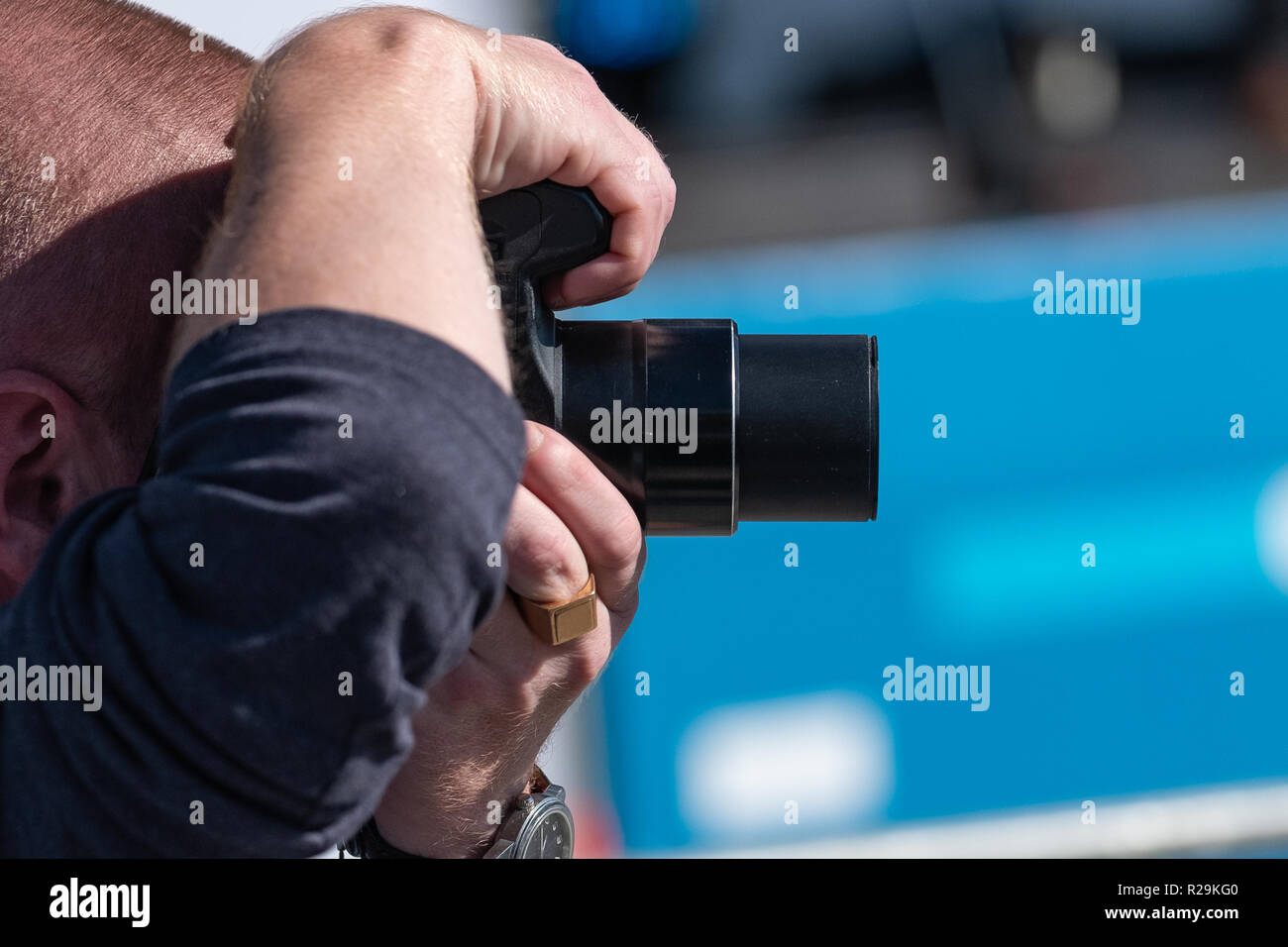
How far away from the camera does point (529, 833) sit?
99 cm

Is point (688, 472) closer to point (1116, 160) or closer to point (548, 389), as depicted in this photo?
point (548, 389)

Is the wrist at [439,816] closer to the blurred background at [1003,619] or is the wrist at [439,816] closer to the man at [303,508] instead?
the man at [303,508]

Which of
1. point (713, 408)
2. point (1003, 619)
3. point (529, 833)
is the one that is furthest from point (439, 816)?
point (1003, 619)

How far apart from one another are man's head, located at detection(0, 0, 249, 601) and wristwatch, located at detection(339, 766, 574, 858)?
1.13 ft

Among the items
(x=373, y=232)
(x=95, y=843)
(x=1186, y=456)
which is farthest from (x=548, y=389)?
(x=1186, y=456)

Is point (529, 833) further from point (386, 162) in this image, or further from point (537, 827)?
point (386, 162)

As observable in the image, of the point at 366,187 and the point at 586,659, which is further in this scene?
the point at 586,659

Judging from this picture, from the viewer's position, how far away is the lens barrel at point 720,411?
2.70ft

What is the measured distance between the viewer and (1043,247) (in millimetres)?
2418

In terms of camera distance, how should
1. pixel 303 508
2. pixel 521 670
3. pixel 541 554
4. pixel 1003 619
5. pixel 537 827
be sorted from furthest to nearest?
pixel 1003 619 < pixel 537 827 < pixel 521 670 < pixel 541 554 < pixel 303 508

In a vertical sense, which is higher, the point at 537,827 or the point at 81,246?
the point at 81,246

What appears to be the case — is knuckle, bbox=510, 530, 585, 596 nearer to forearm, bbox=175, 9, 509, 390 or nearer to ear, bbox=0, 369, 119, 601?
forearm, bbox=175, 9, 509, 390

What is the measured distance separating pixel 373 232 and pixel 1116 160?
8.06 ft

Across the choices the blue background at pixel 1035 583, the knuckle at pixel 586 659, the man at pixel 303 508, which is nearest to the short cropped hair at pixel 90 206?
the man at pixel 303 508
